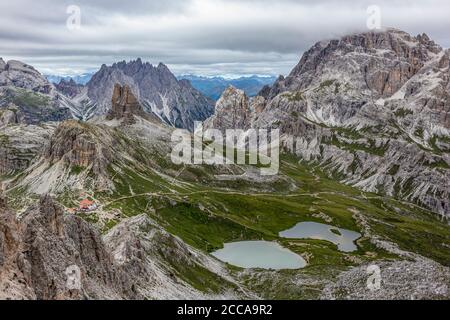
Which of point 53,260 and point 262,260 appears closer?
point 53,260

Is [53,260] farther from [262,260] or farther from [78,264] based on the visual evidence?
[262,260]

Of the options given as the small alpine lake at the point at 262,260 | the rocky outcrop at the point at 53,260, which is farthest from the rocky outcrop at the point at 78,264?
the small alpine lake at the point at 262,260

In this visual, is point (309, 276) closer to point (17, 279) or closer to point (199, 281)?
point (199, 281)

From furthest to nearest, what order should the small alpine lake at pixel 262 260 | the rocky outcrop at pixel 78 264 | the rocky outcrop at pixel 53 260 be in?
the small alpine lake at pixel 262 260
the rocky outcrop at pixel 78 264
the rocky outcrop at pixel 53 260

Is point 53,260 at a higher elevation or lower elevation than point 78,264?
higher

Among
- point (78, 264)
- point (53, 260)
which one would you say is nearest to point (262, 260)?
point (78, 264)

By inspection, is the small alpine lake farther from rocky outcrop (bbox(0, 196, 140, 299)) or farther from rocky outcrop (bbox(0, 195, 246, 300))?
rocky outcrop (bbox(0, 196, 140, 299))

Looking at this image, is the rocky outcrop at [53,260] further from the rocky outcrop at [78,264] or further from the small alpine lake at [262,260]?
the small alpine lake at [262,260]

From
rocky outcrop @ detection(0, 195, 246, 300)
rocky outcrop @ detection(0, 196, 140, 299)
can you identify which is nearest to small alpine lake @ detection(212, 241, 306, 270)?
rocky outcrop @ detection(0, 195, 246, 300)
